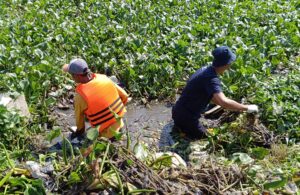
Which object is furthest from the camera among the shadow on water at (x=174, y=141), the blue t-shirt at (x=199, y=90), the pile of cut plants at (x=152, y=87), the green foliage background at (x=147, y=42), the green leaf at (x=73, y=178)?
the green foliage background at (x=147, y=42)

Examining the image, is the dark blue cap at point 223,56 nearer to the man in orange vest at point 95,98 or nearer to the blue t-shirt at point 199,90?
the blue t-shirt at point 199,90

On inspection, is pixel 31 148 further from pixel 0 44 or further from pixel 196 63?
pixel 196 63

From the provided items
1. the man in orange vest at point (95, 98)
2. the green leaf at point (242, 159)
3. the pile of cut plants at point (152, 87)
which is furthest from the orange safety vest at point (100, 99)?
the green leaf at point (242, 159)

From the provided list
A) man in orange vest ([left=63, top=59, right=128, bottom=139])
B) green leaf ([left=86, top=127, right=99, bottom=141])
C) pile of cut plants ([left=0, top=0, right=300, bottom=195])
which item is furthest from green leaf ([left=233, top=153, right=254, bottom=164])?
man in orange vest ([left=63, top=59, right=128, bottom=139])

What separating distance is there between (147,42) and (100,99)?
280cm

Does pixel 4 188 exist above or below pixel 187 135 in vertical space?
above

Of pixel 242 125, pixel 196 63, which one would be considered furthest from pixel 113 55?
pixel 242 125

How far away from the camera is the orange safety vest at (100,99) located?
4930 mm

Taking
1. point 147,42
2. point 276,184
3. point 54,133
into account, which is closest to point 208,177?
point 276,184

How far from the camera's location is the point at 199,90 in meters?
5.53

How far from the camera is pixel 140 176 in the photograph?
11.8 feet

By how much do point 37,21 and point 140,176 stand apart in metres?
5.27

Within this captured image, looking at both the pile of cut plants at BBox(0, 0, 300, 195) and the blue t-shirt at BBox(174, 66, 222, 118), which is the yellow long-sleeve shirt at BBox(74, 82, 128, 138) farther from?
the blue t-shirt at BBox(174, 66, 222, 118)

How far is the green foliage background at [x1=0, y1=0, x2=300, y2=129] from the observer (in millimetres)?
6500
